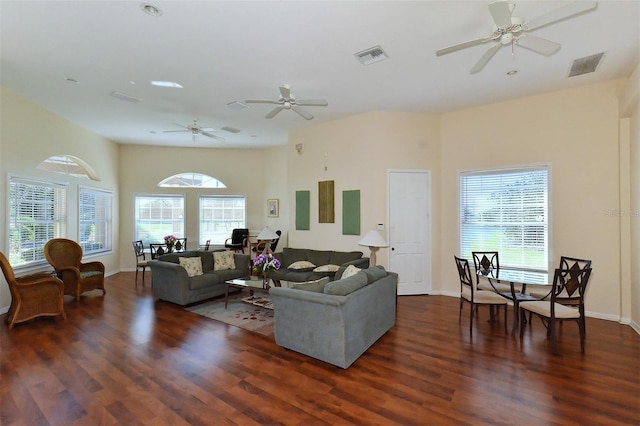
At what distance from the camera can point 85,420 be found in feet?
7.41

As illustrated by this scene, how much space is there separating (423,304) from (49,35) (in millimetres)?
6147

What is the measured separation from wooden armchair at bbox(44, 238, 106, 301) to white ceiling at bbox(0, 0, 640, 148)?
2.53 meters

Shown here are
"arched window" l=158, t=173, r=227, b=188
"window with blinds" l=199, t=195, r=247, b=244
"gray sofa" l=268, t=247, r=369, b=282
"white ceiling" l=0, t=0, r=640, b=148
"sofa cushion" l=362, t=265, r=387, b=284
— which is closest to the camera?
"white ceiling" l=0, t=0, r=640, b=148

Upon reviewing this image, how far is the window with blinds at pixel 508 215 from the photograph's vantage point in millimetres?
4914

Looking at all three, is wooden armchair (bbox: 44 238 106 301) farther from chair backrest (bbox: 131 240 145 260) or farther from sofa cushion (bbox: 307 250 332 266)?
sofa cushion (bbox: 307 250 332 266)

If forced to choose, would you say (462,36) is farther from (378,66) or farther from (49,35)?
(49,35)

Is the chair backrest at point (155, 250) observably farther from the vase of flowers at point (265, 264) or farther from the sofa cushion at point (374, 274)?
the sofa cushion at point (374, 274)

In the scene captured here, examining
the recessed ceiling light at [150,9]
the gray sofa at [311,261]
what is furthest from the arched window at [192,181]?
the recessed ceiling light at [150,9]

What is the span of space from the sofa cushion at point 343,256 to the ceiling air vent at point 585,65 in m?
4.07

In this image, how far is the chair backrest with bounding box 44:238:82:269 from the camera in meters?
5.26

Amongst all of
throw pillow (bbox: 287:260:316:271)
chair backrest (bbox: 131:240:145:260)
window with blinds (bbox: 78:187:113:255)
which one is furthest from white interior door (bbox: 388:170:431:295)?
window with blinds (bbox: 78:187:113:255)

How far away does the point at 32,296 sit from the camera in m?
4.19

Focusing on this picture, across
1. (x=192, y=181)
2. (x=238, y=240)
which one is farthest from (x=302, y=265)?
(x=192, y=181)

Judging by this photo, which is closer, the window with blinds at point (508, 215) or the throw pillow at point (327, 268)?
the window with blinds at point (508, 215)
